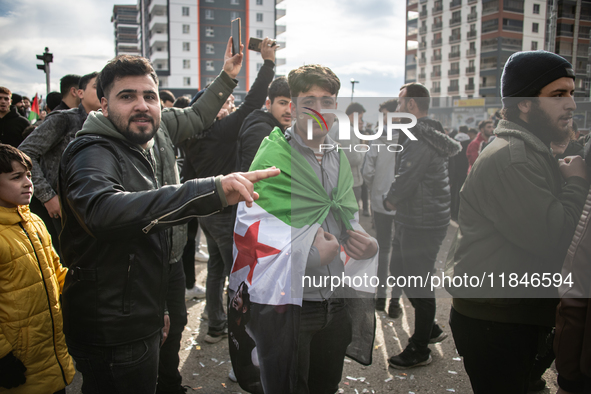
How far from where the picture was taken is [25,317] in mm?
2182

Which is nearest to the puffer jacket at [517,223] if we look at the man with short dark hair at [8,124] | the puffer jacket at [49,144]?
the puffer jacket at [49,144]

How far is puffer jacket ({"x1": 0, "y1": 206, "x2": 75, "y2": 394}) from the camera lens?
2.14 metres

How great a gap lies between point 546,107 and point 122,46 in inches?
4700

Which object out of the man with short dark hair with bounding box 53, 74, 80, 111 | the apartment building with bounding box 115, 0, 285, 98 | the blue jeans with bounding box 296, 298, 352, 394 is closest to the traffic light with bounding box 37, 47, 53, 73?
the man with short dark hair with bounding box 53, 74, 80, 111

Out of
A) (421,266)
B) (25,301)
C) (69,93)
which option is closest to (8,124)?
(69,93)

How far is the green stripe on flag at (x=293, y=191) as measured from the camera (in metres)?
2.11

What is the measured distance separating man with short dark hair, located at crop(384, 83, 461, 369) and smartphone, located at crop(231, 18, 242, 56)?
1.68m

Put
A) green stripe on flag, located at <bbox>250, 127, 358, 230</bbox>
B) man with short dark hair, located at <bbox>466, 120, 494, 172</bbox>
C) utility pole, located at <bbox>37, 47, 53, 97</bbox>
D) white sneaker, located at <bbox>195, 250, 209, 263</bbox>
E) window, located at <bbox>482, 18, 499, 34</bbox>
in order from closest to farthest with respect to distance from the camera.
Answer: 1. green stripe on flag, located at <bbox>250, 127, 358, 230</bbox>
2. white sneaker, located at <bbox>195, 250, 209, 263</bbox>
3. man with short dark hair, located at <bbox>466, 120, 494, 172</bbox>
4. utility pole, located at <bbox>37, 47, 53, 97</bbox>
5. window, located at <bbox>482, 18, 499, 34</bbox>

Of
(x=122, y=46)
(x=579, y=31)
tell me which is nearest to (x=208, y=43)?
(x=122, y=46)

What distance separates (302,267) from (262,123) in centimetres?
152

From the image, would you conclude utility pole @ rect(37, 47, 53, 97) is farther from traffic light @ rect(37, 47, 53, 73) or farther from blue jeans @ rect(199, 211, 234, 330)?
blue jeans @ rect(199, 211, 234, 330)

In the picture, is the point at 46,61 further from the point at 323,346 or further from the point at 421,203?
the point at 323,346

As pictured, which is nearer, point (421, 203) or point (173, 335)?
point (173, 335)

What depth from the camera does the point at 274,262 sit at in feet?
6.66
